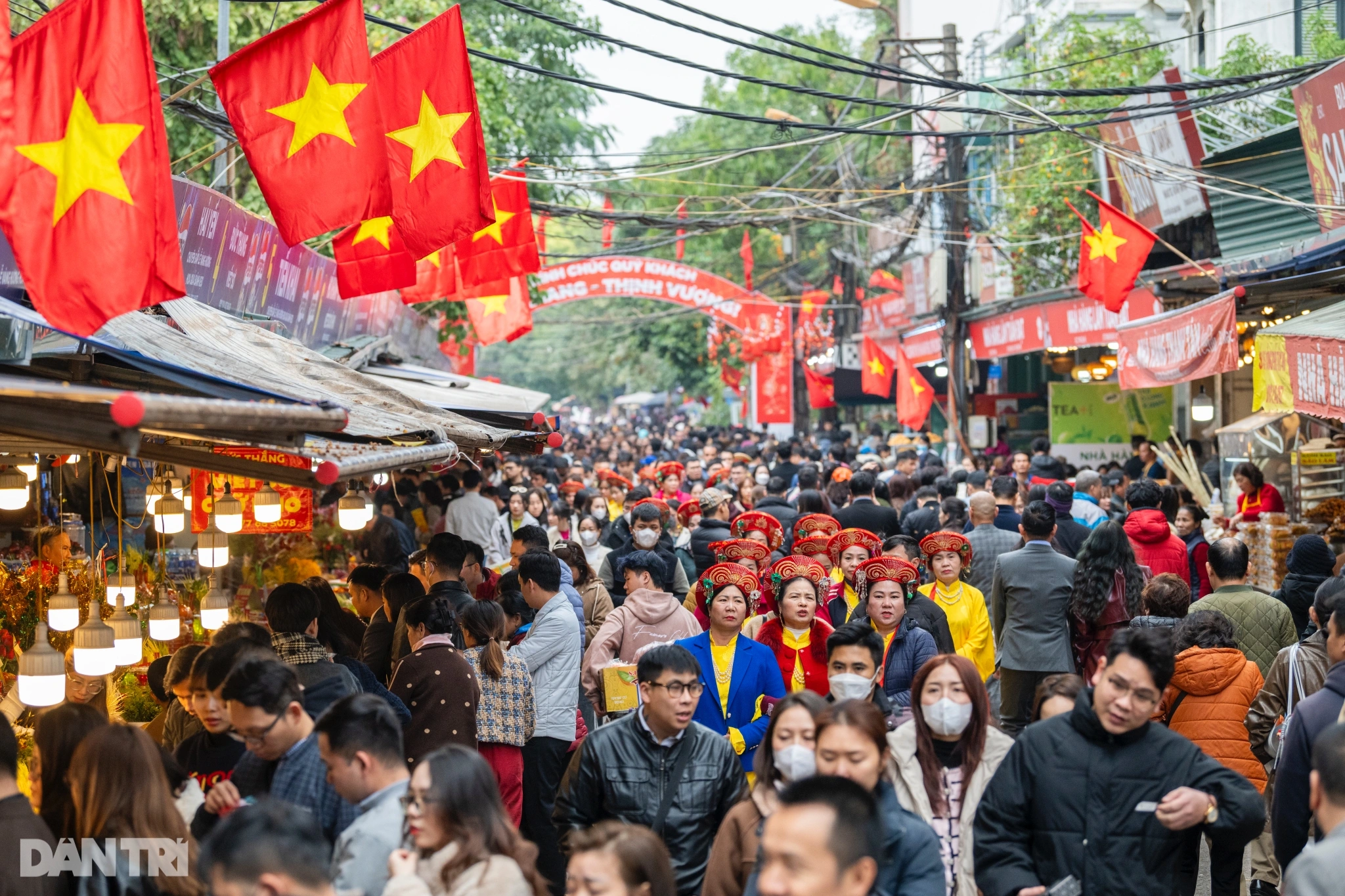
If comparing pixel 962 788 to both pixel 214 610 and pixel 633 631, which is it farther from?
pixel 214 610

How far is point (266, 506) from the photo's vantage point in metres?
9.51

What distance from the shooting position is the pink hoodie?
742 cm

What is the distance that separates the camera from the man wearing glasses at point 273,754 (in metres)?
4.51

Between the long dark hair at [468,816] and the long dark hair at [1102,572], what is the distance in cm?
537

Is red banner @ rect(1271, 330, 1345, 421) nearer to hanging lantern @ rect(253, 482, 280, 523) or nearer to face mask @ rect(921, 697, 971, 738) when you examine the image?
face mask @ rect(921, 697, 971, 738)

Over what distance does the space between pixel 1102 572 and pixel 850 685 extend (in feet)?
11.2

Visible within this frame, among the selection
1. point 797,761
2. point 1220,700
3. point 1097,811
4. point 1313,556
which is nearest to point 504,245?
point 1313,556

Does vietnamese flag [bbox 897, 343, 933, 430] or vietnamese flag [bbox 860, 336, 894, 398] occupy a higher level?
vietnamese flag [bbox 860, 336, 894, 398]

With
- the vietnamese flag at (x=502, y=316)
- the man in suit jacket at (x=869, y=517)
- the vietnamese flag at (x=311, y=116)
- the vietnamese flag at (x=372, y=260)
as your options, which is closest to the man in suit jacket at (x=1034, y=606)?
the man in suit jacket at (x=869, y=517)

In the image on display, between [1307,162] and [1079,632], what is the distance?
241 inches

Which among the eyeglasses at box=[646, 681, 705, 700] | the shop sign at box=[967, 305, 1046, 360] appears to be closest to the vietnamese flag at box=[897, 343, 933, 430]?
the shop sign at box=[967, 305, 1046, 360]

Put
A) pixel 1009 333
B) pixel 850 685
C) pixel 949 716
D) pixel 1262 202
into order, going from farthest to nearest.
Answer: pixel 1009 333
pixel 1262 202
pixel 850 685
pixel 949 716

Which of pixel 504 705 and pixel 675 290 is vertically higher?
pixel 675 290

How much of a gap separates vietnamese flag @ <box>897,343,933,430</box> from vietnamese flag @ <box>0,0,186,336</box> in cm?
1594
